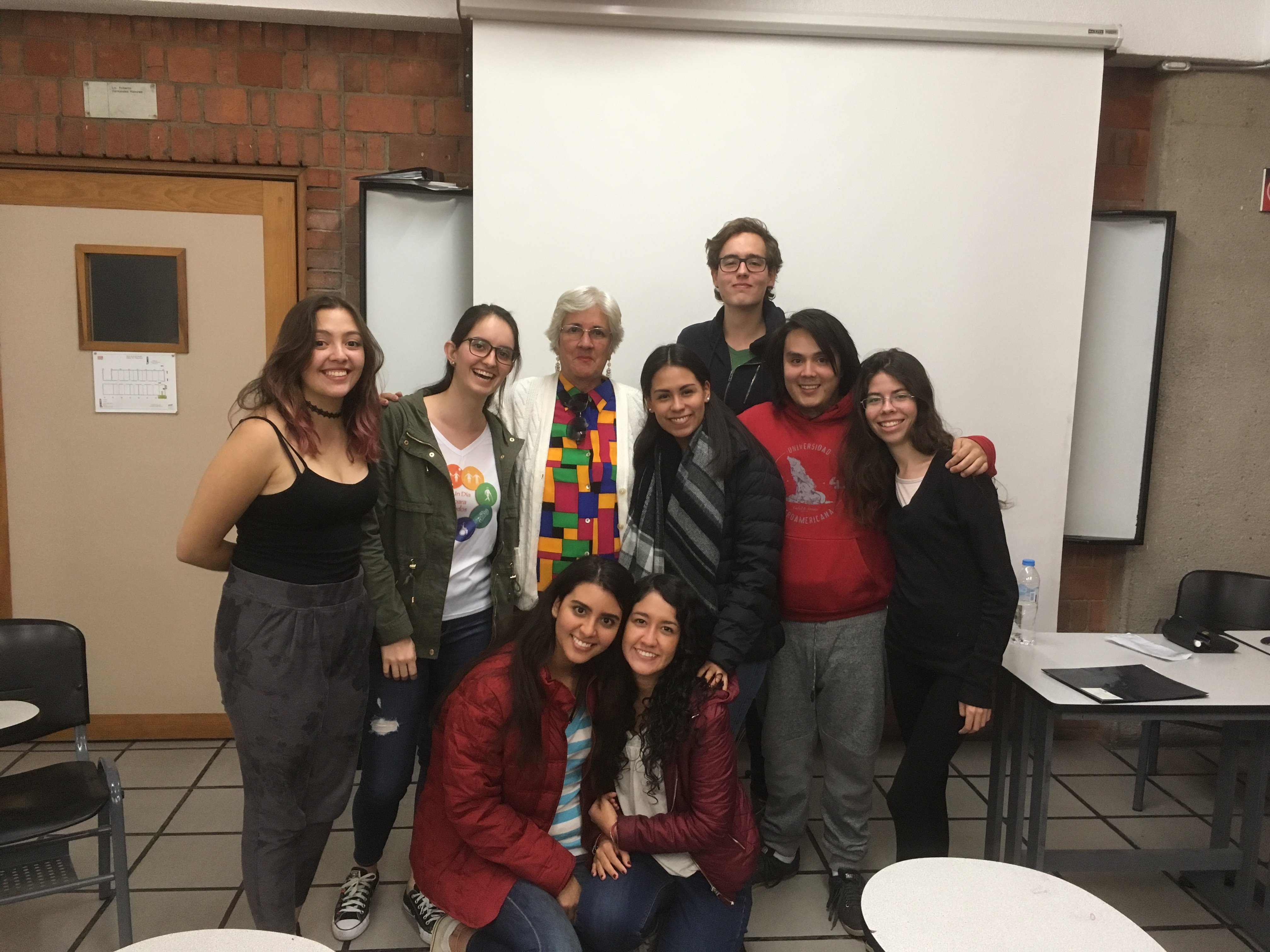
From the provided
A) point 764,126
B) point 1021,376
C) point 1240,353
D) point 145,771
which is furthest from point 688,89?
point 145,771

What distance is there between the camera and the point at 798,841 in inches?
90.7

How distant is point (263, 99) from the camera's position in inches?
113

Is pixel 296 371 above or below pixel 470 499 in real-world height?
above

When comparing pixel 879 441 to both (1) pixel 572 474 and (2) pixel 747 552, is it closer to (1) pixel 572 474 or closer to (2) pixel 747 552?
(2) pixel 747 552

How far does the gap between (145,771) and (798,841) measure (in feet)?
7.31

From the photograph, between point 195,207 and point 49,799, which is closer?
point 49,799

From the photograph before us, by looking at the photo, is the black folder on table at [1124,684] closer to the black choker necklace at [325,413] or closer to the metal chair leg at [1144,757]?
the metal chair leg at [1144,757]

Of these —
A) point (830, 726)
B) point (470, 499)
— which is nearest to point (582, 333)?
point (470, 499)

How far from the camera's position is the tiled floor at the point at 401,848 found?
6.93ft

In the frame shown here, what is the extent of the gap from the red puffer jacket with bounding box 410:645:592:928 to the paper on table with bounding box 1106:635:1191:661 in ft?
5.75

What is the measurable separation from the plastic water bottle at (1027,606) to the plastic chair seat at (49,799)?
2376mm

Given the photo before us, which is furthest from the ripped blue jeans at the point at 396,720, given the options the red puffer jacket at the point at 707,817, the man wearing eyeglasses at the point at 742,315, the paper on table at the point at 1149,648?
the paper on table at the point at 1149,648

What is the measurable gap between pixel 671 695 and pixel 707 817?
27 centimetres

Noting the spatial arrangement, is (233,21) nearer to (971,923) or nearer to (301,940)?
(301,940)
